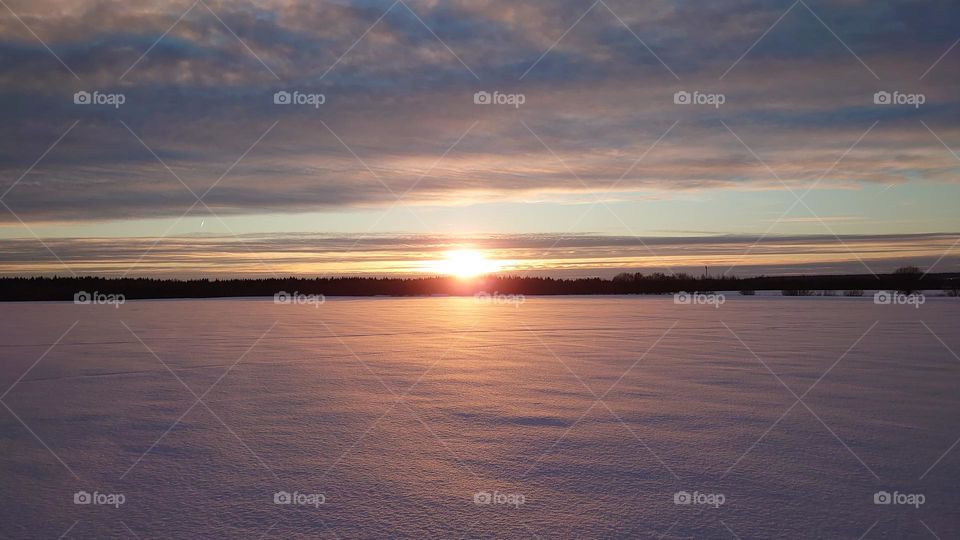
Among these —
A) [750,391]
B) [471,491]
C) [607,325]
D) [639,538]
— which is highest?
[607,325]

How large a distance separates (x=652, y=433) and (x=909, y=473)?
1.87m

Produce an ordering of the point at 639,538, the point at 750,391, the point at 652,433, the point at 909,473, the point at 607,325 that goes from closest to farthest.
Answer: the point at 639,538 < the point at 909,473 < the point at 652,433 < the point at 750,391 < the point at 607,325

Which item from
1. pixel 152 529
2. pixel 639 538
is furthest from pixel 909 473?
pixel 152 529

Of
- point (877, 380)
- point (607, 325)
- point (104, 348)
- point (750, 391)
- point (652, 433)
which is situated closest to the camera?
point (652, 433)

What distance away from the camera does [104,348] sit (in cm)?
1259

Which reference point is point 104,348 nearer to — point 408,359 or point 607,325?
point 408,359

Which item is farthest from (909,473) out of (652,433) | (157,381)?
(157,381)

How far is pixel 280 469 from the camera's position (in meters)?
4.74

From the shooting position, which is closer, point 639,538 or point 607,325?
point 639,538

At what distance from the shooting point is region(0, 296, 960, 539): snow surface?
3.79 meters

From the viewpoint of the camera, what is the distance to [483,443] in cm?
534

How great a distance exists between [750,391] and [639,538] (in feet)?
15.5

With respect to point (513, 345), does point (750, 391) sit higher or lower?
lower

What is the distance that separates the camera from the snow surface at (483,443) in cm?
379
